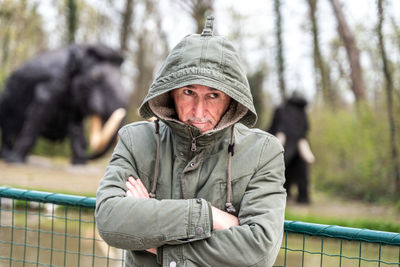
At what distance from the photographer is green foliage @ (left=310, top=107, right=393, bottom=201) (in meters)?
9.15

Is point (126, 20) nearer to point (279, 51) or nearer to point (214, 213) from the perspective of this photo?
point (279, 51)

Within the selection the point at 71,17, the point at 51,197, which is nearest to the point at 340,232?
the point at 51,197

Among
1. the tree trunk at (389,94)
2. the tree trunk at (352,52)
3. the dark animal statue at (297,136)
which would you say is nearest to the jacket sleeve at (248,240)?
the dark animal statue at (297,136)

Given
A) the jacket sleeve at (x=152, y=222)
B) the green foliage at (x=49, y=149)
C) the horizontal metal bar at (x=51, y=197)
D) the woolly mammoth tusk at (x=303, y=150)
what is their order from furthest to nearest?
the green foliage at (x=49, y=149), the woolly mammoth tusk at (x=303, y=150), the horizontal metal bar at (x=51, y=197), the jacket sleeve at (x=152, y=222)

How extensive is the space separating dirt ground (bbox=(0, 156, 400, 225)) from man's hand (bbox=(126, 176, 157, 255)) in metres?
5.60

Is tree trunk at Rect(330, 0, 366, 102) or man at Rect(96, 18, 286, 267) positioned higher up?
tree trunk at Rect(330, 0, 366, 102)

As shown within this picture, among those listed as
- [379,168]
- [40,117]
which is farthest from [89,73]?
[379,168]

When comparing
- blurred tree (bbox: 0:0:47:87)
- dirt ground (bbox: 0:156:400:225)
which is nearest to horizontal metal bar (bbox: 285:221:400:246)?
dirt ground (bbox: 0:156:400:225)

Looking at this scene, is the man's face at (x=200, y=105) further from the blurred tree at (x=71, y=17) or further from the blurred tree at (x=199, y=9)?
the blurred tree at (x=71, y=17)

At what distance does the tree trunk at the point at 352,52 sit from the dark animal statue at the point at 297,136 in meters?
4.36

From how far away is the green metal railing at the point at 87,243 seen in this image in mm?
2023

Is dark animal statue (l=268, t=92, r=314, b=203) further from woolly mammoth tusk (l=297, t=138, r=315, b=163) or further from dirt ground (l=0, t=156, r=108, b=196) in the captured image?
dirt ground (l=0, t=156, r=108, b=196)

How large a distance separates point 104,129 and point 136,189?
25.1ft

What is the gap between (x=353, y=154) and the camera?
10.0 meters
